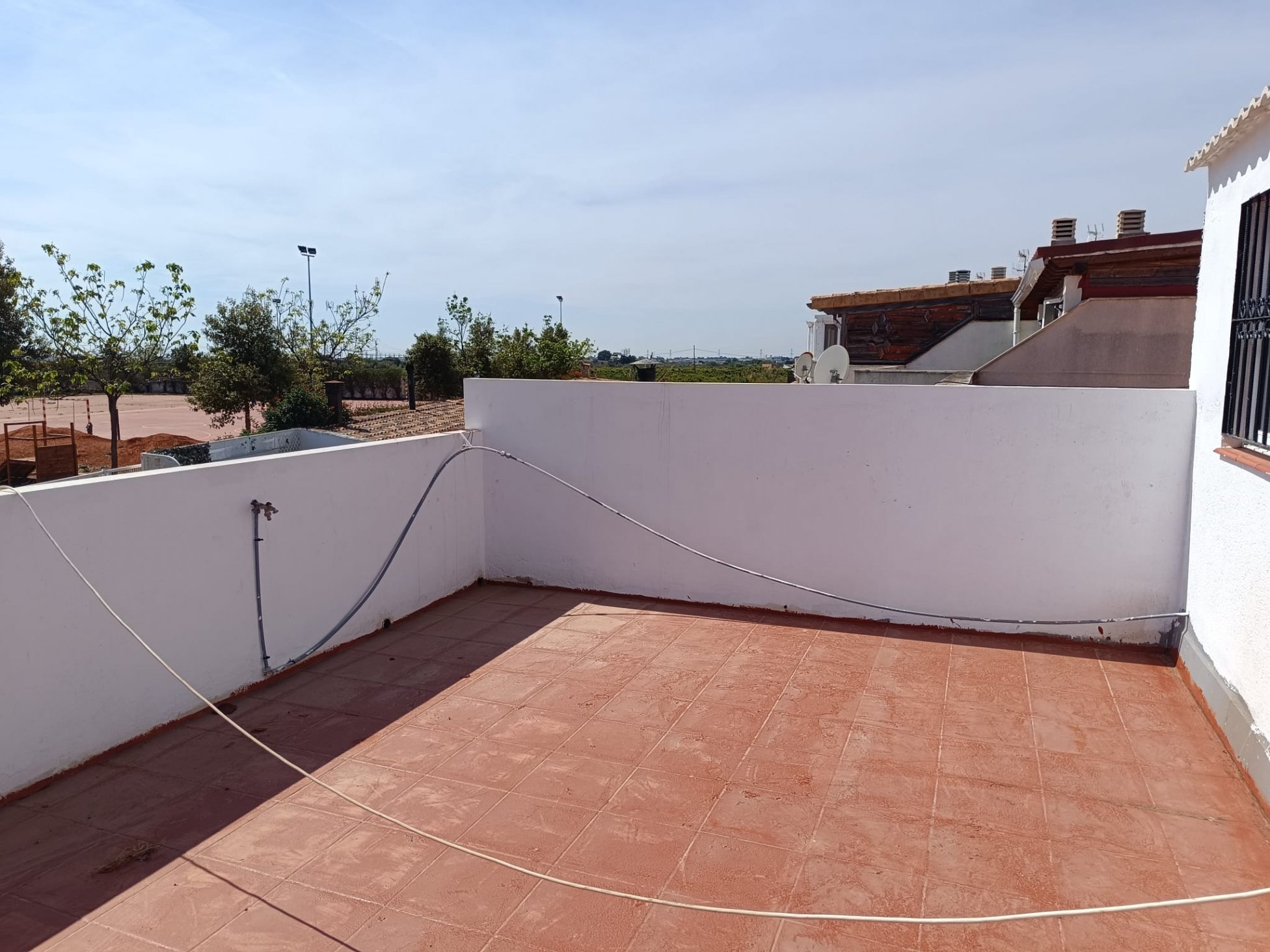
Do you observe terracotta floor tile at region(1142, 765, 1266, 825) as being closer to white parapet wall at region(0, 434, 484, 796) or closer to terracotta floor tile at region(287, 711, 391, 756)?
terracotta floor tile at region(287, 711, 391, 756)

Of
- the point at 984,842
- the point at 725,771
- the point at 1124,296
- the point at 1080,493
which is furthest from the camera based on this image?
the point at 1124,296

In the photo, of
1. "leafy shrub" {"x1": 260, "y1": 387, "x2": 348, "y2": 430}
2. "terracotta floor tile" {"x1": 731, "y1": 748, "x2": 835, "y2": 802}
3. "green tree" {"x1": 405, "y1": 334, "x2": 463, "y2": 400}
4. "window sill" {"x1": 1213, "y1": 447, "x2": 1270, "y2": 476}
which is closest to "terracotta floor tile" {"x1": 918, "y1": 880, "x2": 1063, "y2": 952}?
"terracotta floor tile" {"x1": 731, "y1": 748, "x2": 835, "y2": 802}

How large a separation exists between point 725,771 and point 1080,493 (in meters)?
3.31

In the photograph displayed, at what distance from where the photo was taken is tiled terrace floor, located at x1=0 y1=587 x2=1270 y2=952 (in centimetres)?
259

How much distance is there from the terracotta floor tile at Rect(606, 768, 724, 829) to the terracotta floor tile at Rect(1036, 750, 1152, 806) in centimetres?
157

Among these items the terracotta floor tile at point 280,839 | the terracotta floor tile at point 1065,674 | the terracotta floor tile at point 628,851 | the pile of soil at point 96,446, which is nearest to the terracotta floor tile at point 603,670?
the terracotta floor tile at point 628,851

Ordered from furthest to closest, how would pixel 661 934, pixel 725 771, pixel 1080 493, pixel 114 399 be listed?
pixel 114 399 < pixel 1080 493 < pixel 725 771 < pixel 661 934

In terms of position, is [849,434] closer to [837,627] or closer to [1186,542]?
[837,627]

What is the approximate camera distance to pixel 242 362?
19219 mm

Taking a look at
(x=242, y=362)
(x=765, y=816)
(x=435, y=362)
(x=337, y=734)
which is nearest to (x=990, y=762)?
(x=765, y=816)

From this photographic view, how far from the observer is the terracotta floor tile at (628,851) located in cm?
287

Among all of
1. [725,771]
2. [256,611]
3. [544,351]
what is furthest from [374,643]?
[544,351]

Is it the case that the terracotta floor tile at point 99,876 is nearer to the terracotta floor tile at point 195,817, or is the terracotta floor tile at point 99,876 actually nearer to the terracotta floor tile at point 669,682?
the terracotta floor tile at point 195,817

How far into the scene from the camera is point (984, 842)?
10.0 ft
